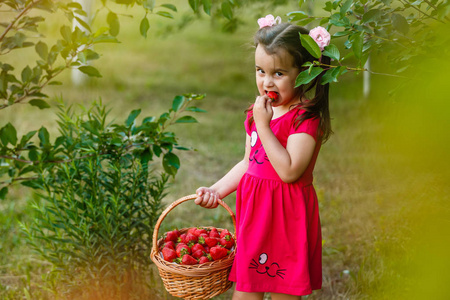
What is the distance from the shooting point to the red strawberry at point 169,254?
1.84 meters

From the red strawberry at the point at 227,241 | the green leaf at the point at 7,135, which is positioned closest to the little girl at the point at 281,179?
the red strawberry at the point at 227,241

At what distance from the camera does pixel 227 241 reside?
1.97m

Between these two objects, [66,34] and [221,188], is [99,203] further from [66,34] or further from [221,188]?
[66,34]

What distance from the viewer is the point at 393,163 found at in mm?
444

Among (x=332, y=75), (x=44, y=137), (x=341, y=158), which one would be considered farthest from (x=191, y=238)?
(x=341, y=158)

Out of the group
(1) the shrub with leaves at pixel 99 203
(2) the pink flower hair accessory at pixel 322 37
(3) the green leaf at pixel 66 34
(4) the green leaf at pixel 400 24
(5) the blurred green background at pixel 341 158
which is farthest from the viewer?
(3) the green leaf at pixel 66 34

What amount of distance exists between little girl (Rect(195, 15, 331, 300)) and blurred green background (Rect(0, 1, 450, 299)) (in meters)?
0.28

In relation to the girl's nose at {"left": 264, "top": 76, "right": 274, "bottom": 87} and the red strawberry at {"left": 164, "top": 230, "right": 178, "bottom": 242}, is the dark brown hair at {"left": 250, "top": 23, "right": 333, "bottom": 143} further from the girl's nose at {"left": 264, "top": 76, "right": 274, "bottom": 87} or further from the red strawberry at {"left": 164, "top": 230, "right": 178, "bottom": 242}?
the red strawberry at {"left": 164, "top": 230, "right": 178, "bottom": 242}

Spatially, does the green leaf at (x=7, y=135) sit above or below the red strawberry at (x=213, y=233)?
above

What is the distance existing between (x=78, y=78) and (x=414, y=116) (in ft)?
25.2

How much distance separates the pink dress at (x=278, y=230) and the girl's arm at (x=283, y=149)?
48mm

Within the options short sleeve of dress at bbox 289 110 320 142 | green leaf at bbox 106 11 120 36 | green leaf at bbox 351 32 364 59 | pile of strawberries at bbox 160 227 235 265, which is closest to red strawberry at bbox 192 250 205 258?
pile of strawberries at bbox 160 227 235 265

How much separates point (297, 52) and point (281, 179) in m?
0.45

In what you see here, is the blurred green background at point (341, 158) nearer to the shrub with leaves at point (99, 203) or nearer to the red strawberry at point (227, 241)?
the shrub with leaves at point (99, 203)
